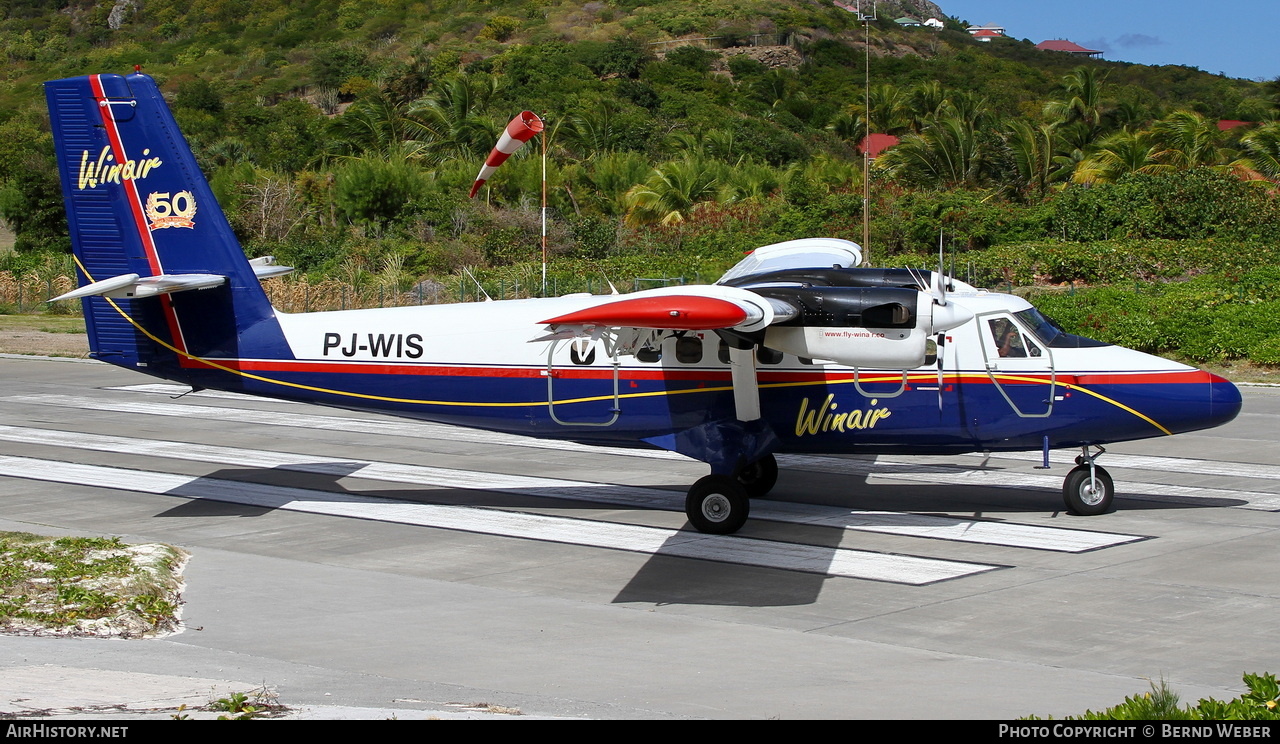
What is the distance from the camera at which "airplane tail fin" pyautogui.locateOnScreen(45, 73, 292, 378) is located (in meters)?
15.1

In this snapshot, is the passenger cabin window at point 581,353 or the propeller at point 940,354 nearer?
the propeller at point 940,354

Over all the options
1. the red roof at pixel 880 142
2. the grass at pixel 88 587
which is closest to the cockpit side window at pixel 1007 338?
the grass at pixel 88 587

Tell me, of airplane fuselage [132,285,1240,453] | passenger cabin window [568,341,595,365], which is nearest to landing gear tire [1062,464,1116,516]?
airplane fuselage [132,285,1240,453]

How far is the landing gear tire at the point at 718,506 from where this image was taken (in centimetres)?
1374

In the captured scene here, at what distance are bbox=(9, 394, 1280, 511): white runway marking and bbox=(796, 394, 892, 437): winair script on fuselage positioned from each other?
10.1ft

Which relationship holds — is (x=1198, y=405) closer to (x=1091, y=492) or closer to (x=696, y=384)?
(x=1091, y=492)

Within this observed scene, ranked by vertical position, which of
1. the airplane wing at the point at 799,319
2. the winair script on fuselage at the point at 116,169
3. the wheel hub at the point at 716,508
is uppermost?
the winair script on fuselage at the point at 116,169

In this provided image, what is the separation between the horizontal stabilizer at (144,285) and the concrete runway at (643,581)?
2.77 m

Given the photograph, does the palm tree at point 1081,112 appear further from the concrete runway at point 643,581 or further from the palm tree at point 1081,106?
the concrete runway at point 643,581

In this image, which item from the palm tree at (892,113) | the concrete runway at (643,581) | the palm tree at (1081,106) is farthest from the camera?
the palm tree at (892,113)

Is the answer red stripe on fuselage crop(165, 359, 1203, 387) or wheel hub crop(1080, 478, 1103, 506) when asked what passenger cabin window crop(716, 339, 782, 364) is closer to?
red stripe on fuselage crop(165, 359, 1203, 387)

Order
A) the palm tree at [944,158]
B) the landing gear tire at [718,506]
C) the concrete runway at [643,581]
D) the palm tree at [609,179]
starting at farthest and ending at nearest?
the palm tree at [609,179], the palm tree at [944,158], the landing gear tire at [718,506], the concrete runway at [643,581]

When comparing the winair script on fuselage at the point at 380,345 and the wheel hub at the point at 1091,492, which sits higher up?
the winair script on fuselage at the point at 380,345
